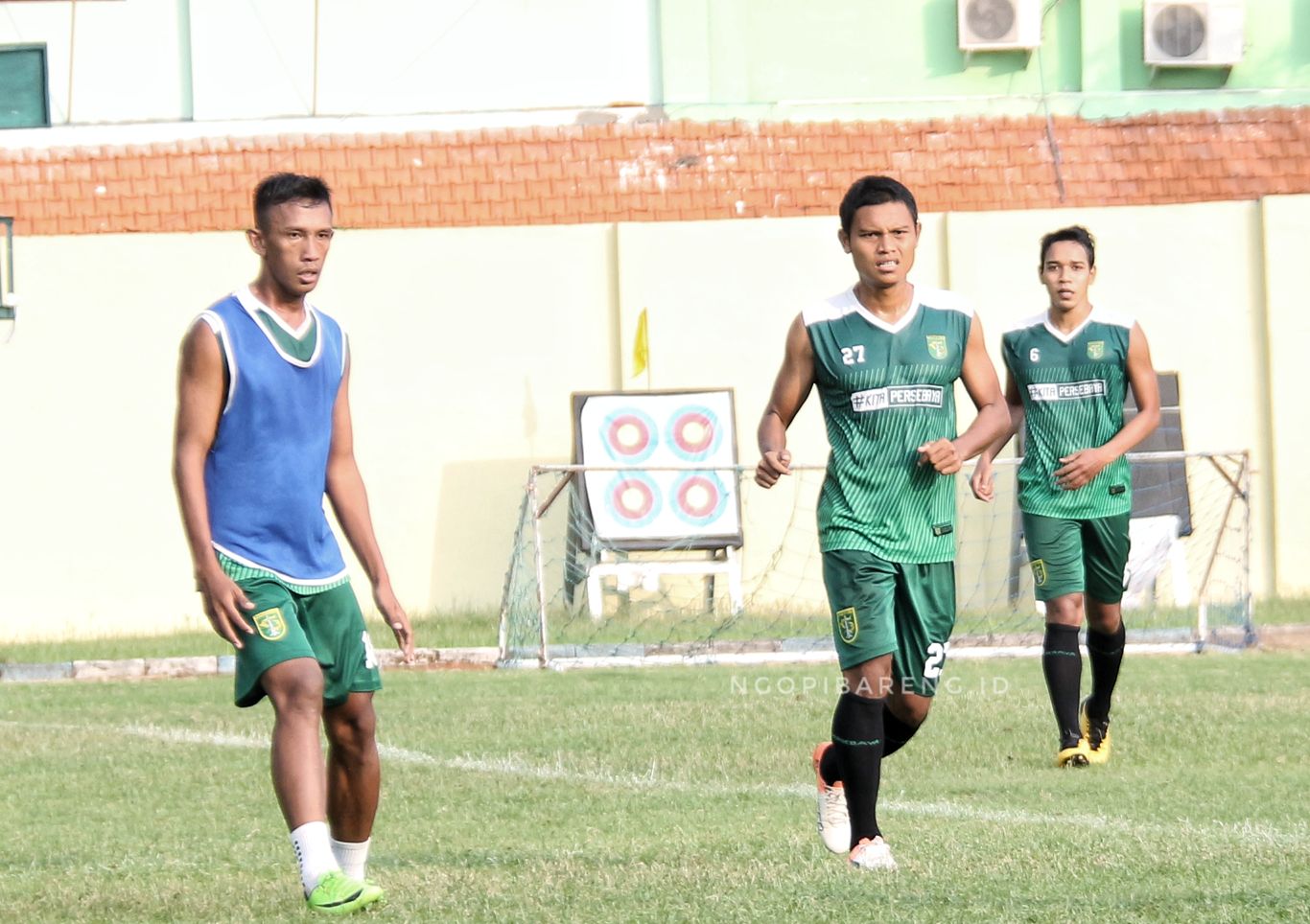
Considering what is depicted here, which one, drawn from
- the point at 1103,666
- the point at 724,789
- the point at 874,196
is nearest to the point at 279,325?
the point at 874,196

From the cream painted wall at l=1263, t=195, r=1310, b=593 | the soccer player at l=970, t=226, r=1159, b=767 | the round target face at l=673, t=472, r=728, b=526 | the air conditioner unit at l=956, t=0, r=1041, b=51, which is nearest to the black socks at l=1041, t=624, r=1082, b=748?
the soccer player at l=970, t=226, r=1159, b=767

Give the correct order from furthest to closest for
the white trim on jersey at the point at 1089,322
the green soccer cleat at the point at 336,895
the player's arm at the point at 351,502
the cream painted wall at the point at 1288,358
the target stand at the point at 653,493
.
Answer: the cream painted wall at the point at 1288,358
the target stand at the point at 653,493
the white trim on jersey at the point at 1089,322
the player's arm at the point at 351,502
the green soccer cleat at the point at 336,895

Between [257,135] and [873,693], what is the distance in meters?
16.0

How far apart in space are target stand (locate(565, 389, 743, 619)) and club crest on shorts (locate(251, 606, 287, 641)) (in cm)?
1201

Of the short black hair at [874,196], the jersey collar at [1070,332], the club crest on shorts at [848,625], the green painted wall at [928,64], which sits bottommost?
the club crest on shorts at [848,625]

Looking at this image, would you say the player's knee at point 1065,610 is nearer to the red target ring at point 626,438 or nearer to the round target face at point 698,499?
the round target face at point 698,499

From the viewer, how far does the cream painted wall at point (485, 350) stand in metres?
18.7

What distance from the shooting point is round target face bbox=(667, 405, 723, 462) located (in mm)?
18828

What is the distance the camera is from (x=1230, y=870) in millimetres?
6309

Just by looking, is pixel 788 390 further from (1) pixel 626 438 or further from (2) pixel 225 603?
(1) pixel 626 438

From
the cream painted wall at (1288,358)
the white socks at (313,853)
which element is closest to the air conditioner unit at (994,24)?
the cream painted wall at (1288,358)

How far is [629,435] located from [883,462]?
11.8 metres

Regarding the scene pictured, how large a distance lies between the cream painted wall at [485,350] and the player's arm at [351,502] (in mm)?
12442

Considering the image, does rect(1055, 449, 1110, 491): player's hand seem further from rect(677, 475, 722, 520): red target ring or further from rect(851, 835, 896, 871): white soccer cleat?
rect(677, 475, 722, 520): red target ring
